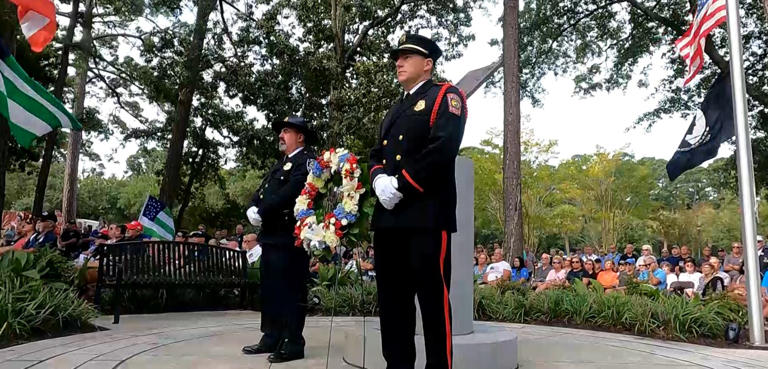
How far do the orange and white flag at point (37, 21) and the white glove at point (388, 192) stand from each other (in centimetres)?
433

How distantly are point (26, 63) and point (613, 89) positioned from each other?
1764 cm

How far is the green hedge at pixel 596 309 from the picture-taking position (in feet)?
20.1

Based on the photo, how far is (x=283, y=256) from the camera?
4.49 m

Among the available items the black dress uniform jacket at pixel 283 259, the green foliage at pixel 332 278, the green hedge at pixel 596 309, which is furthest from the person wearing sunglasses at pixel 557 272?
the black dress uniform jacket at pixel 283 259

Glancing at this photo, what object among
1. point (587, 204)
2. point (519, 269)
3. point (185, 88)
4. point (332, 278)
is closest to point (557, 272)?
point (519, 269)

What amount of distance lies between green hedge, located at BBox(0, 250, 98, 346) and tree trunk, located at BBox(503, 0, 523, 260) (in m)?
7.62

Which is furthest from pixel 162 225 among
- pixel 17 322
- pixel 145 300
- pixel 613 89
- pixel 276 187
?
pixel 613 89

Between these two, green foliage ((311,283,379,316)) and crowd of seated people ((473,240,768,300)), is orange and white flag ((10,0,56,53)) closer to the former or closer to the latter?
green foliage ((311,283,379,316))

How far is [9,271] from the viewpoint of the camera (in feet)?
19.0

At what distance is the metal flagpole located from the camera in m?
5.84

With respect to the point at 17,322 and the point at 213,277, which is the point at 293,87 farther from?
the point at 17,322

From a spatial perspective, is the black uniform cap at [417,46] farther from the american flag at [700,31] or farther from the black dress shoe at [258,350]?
the american flag at [700,31]

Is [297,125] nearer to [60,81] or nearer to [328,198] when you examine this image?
[328,198]

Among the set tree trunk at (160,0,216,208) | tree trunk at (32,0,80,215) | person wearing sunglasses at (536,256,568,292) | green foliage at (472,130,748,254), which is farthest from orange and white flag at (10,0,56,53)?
green foliage at (472,130,748,254)
